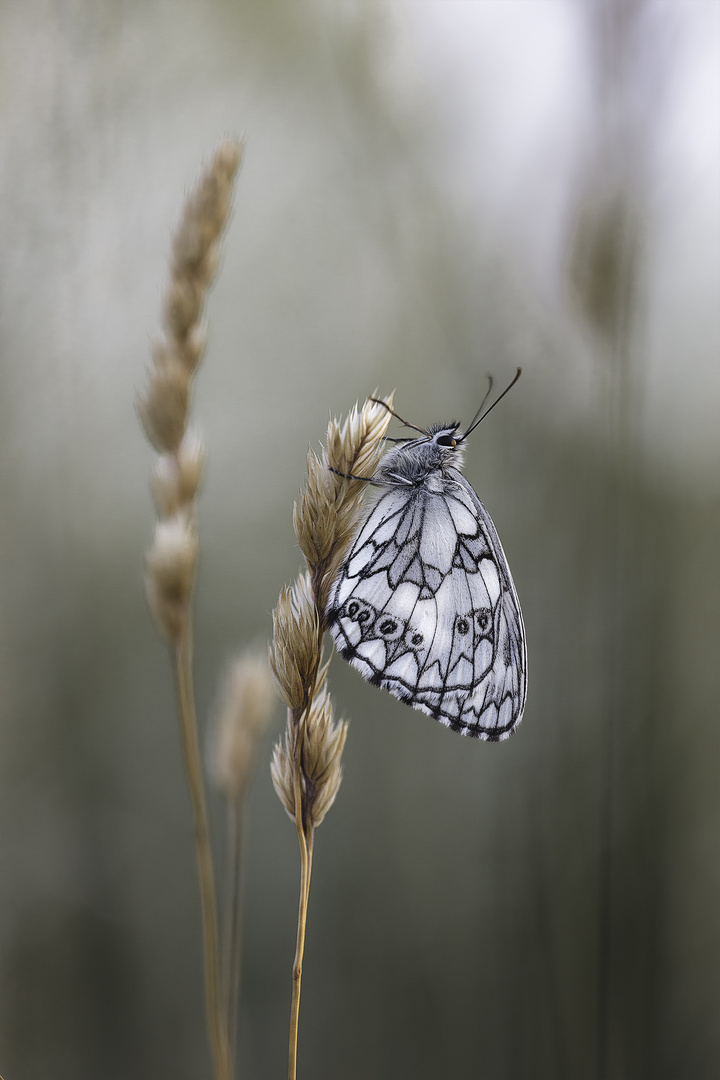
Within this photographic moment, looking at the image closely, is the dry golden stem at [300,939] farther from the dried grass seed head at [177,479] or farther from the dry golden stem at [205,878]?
the dried grass seed head at [177,479]

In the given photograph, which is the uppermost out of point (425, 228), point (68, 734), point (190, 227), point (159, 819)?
point (425, 228)

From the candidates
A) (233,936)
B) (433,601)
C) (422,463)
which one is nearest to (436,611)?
(433,601)

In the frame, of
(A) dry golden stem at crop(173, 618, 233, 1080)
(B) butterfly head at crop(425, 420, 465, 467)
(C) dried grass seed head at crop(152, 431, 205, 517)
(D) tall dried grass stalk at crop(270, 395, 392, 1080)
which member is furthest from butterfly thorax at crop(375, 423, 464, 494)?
(A) dry golden stem at crop(173, 618, 233, 1080)

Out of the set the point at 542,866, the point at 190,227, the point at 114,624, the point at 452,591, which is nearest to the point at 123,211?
the point at 190,227

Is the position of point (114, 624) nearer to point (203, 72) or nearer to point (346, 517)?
point (346, 517)

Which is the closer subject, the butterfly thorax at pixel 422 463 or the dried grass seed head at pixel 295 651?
the dried grass seed head at pixel 295 651

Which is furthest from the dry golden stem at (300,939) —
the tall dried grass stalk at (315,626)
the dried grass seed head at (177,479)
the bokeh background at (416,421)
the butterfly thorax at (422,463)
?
the bokeh background at (416,421)
